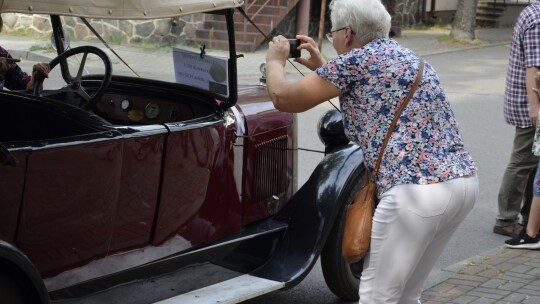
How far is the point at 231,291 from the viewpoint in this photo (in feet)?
14.9

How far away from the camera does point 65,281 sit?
402cm

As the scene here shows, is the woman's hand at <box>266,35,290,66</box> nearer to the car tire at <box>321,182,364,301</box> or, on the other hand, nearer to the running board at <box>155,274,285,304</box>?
the running board at <box>155,274,285,304</box>

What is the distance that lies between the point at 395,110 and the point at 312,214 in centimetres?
148

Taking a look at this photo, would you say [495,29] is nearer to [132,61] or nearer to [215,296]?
[132,61]

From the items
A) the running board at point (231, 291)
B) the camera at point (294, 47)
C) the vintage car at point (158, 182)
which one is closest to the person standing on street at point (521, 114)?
the vintage car at point (158, 182)

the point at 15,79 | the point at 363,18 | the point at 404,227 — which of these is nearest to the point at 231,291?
the point at 404,227

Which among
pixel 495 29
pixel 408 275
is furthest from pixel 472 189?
pixel 495 29

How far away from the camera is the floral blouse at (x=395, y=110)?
3615 mm

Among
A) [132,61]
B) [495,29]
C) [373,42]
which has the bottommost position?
[495,29]

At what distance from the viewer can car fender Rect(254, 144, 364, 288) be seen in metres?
4.86

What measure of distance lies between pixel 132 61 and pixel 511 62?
8.91 ft

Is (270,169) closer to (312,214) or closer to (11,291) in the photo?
(312,214)

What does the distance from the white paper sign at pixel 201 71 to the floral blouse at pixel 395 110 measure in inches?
53.7

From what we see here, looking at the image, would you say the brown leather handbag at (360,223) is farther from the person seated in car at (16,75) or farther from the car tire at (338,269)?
the person seated in car at (16,75)
